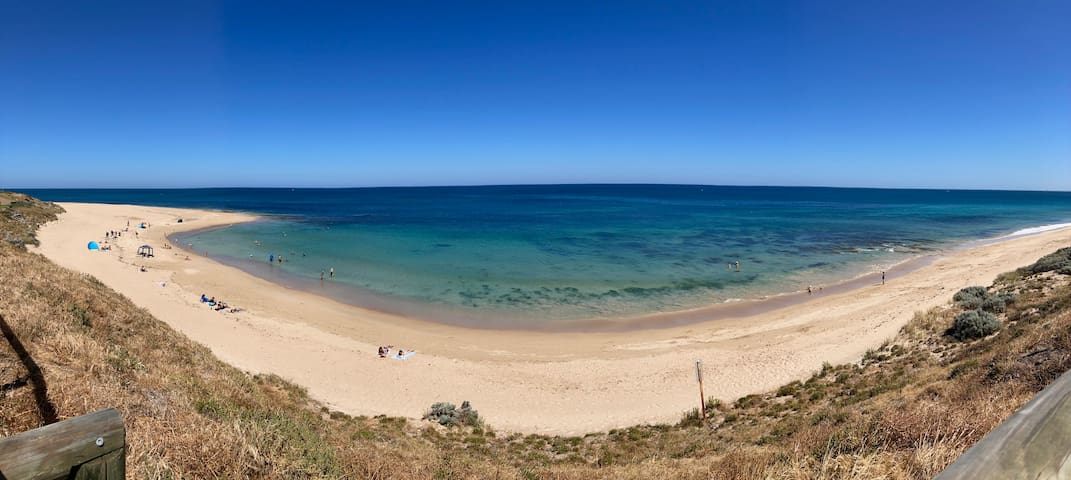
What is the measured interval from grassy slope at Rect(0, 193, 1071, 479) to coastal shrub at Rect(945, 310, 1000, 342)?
21.0 inches

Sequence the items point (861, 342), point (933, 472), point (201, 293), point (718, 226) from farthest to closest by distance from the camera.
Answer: point (718, 226) → point (201, 293) → point (861, 342) → point (933, 472)

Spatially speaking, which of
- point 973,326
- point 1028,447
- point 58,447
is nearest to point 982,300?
point 973,326

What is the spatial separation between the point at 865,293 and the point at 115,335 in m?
34.5

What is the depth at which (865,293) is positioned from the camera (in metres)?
28.2

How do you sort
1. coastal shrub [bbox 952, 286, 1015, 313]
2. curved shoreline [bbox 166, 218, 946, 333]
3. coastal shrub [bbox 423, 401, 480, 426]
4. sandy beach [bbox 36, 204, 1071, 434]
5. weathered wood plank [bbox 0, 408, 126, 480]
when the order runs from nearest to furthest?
weathered wood plank [bbox 0, 408, 126, 480], coastal shrub [bbox 423, 401, 480, 426], sandy beach [bbox 36, 204, 1071, 434], coastal shrub [bbox 952, 286, 1015, 313], curved shoreline [bbox 166, 218, 946, 333]

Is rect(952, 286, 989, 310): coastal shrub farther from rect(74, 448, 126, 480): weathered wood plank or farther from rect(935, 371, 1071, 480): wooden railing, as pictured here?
rect(74, 448, 126, 480): weathered wood plank

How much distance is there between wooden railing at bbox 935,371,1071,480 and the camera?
1390 millimetres

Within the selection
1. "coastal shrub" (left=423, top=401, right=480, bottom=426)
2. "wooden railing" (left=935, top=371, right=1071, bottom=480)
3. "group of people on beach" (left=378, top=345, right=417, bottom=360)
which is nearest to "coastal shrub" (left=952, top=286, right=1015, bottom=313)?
"coastal shrub" (left=423, top=401, right=480, bottom=426)

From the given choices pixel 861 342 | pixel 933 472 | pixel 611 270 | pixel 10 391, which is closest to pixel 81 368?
pixel 10 391

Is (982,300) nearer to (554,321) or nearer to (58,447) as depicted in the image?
(554,321)

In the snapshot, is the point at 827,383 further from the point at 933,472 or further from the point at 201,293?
the point at 201,293

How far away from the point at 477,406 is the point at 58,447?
45.4 ft

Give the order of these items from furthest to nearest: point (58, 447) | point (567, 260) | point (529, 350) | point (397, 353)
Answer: point (567, 260)
point (529, 350)
point (397, 353)
point (58, 447)

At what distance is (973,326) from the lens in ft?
43.3
